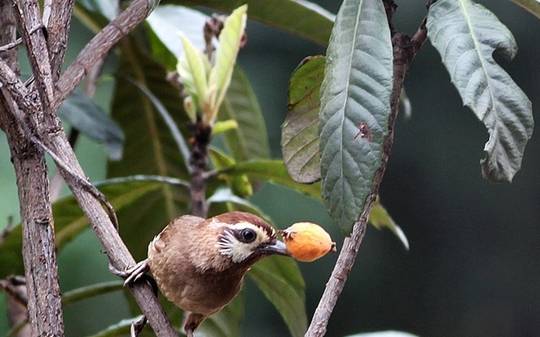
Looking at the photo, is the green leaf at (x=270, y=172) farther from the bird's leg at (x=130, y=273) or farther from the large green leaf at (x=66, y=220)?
the bird's leg at (x=130, y=273)

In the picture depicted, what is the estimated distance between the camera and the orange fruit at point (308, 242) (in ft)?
3.30

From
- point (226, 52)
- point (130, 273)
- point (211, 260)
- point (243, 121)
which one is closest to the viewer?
point (130, 273)

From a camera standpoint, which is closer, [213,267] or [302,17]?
[213,267]

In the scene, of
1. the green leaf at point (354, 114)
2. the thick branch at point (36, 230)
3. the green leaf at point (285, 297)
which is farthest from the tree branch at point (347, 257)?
the green leaf at point (285, 297)

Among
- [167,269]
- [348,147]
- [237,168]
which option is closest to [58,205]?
[237,168]

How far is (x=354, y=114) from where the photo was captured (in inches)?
36.6

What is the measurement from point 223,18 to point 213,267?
0.47 m

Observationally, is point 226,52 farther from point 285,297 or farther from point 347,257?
point 347,257

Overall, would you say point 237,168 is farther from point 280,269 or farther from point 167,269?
point 167,269

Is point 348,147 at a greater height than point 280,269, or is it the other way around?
point 348,147

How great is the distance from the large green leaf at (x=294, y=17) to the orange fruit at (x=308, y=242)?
58cm

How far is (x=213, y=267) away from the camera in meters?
1.14

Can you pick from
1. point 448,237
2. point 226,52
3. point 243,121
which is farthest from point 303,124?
point 448,237

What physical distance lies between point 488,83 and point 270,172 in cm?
59
